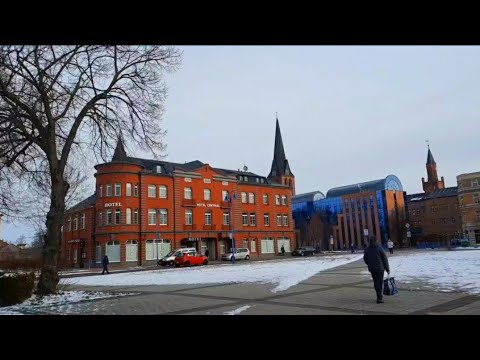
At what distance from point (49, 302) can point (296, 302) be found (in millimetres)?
8749

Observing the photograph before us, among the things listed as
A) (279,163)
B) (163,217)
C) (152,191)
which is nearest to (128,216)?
(152,191)

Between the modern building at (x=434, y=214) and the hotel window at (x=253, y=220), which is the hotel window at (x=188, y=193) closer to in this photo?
the hotel window at (x=253, y=220)

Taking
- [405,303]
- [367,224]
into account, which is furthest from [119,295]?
[367,224]

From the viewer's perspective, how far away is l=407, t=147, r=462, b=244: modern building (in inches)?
3804

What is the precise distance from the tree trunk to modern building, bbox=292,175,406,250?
269ft

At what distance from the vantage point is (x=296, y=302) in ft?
40.6

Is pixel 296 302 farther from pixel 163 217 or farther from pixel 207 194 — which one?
pixel 207 194

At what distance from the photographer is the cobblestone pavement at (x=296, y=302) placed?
34.8 feet
